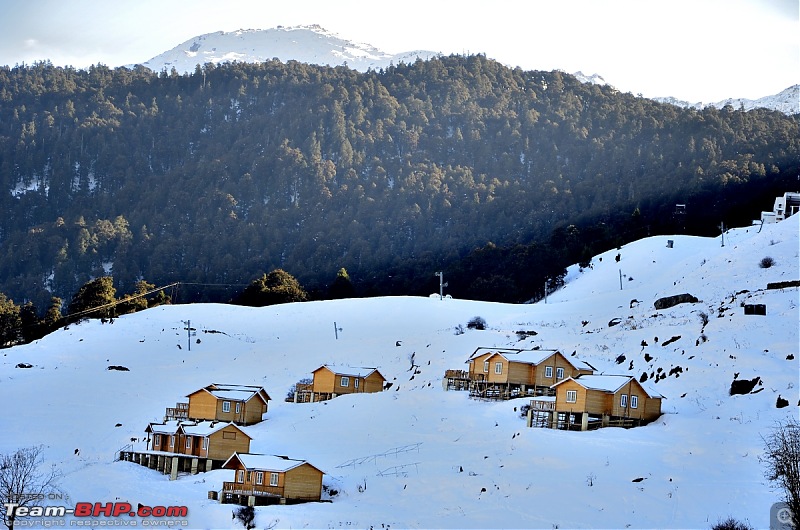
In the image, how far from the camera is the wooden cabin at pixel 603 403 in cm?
4334

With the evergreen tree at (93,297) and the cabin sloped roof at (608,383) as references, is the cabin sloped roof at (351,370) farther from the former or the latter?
the evergreen tree at (93,297)

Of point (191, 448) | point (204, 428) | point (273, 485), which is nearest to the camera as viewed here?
point (273, 485)

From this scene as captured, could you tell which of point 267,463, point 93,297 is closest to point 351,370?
point 267,463

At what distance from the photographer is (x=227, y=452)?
45844 mm

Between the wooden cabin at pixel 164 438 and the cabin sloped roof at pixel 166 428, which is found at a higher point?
the cabin sloped roof at pixel 166 428

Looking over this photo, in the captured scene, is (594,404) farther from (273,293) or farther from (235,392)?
(273,293)

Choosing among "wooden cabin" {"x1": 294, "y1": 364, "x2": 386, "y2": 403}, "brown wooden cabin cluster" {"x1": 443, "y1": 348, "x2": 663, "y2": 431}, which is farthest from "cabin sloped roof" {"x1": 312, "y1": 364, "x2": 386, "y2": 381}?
"brown wooden cabin cluster" {"x1": 443, "y1": 348, "x2": 663, "y2": 431}

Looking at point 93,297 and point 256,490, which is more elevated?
point 93,297

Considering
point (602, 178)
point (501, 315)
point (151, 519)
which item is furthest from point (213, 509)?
point (602, 178)

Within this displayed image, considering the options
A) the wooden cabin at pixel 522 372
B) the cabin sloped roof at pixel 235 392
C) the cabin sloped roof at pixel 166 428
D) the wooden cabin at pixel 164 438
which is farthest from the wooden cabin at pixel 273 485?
the wooden cabin at pixel 522 372

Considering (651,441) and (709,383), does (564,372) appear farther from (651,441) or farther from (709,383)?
(651,441)

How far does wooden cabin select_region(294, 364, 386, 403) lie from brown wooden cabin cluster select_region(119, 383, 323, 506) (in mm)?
3654

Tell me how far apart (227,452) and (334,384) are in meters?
14.4

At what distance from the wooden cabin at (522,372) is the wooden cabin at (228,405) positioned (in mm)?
10625
